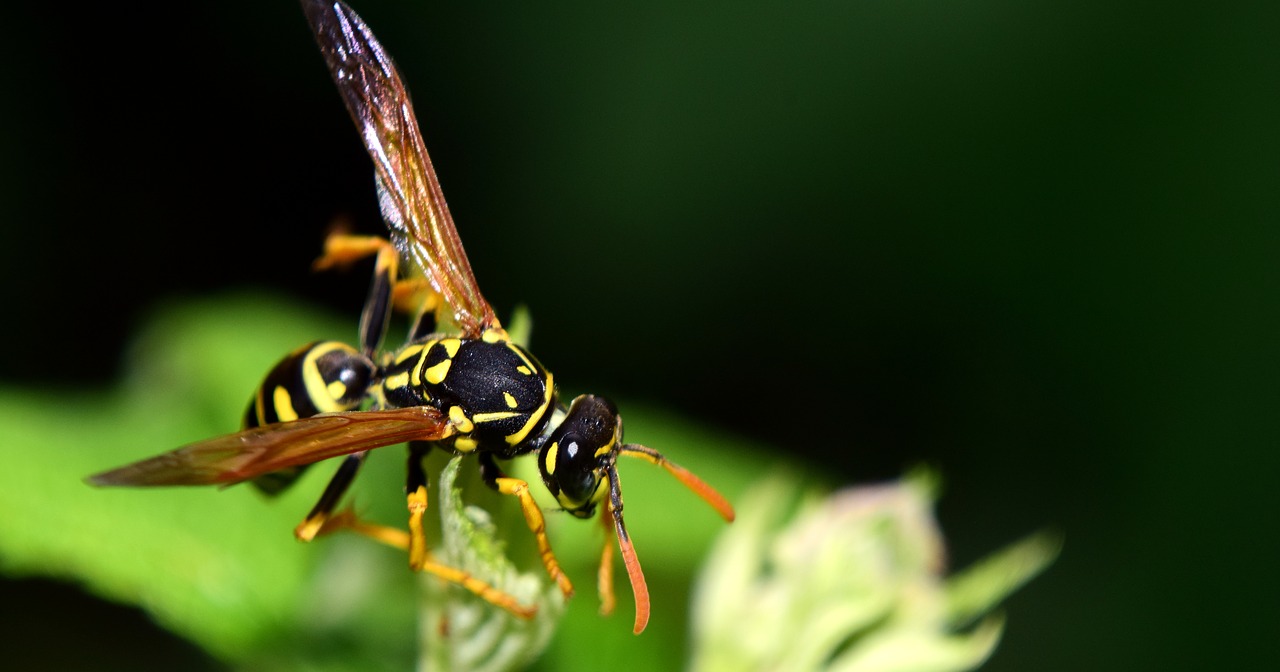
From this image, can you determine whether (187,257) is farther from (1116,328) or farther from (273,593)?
(1116,328)

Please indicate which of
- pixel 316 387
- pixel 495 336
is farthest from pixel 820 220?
pixel 316 387

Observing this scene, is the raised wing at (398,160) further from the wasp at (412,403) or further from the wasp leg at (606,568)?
the wasp leg at (606,568)

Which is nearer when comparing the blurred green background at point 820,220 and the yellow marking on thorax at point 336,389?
the yellow marking on thorax at point 336,389

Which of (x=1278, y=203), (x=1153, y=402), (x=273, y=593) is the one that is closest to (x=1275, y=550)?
(x=1153, y=402)

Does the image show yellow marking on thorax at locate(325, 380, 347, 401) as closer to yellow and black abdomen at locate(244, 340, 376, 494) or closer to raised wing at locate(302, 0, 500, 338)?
yellow and black abdomen at locate(244, 340, 376, 494)

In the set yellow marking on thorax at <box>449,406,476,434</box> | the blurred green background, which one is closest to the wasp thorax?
yellow marking on thorax at <box>449,406,476,434</box>

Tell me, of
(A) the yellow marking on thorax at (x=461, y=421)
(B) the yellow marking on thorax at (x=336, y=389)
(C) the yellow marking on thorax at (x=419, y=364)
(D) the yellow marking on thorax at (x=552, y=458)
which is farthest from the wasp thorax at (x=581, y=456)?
(B) the yellow marking on thorax at (x=336, y=389)

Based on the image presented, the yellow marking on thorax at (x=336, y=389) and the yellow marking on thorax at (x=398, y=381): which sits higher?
the yellow marking on thorax at (x=398, y=381)
